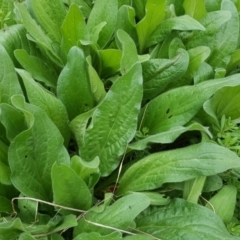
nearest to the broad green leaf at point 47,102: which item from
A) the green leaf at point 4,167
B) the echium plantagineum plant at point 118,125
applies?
the echium plantagineum plant at point 118,125

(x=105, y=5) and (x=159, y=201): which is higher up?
(x=105, y=5)

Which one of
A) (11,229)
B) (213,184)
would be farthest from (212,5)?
(11,229)

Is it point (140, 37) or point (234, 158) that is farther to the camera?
point (140, 37)

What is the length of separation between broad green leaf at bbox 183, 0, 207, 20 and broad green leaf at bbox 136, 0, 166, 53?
0.10m

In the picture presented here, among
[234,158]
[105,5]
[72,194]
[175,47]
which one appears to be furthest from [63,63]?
[234,158]

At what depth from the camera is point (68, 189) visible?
107cm

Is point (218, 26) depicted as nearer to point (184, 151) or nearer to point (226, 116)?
point (226, 116)

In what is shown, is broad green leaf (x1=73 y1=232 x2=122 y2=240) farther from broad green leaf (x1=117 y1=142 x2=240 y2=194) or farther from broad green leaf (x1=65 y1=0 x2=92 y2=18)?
broad green leaf (x1=65 y1=0 x2=92 y2=18)

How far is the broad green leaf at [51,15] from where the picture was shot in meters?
1.37

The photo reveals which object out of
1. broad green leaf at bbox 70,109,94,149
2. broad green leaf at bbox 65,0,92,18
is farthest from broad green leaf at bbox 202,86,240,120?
broad green leaf at bbox 65,0,92,18

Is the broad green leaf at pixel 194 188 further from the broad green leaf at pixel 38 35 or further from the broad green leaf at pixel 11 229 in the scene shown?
the broad green leaf at pixel 38 35

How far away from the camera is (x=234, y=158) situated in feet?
3.51

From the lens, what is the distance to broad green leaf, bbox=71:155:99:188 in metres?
1.05

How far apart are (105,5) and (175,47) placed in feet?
0.85
